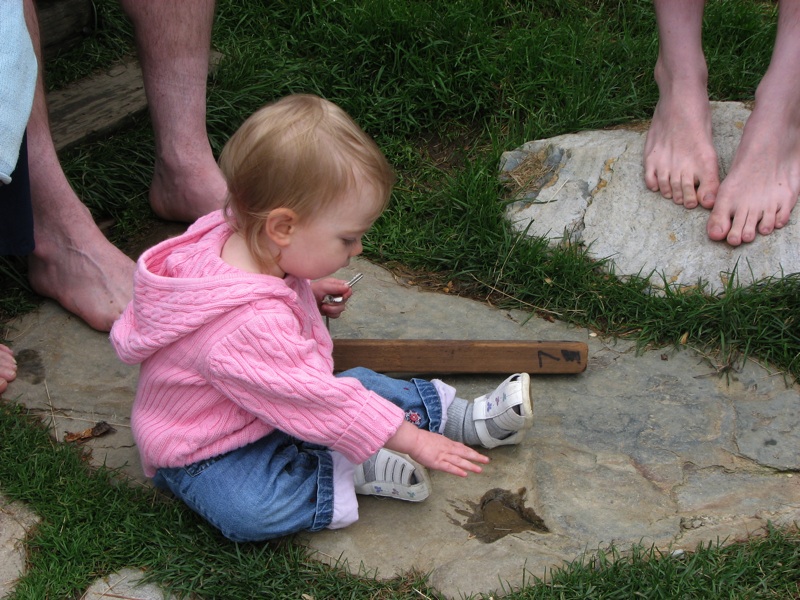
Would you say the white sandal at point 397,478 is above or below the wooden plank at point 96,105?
below

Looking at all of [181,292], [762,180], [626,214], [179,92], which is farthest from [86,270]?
[762,180]

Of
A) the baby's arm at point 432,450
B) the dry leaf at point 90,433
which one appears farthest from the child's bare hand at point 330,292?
the dry leaf at point 90,433

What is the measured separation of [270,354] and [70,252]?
3.73ft

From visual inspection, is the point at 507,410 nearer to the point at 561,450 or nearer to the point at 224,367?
the point at 561,450

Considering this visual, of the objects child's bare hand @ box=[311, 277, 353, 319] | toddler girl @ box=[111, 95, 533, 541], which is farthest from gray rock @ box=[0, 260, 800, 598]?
child's bare hand @ box=[311, 277, 353, 319]

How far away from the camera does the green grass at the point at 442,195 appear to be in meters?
2.02

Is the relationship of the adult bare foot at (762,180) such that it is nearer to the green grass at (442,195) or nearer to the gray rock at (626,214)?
the gray rock at (626,214)

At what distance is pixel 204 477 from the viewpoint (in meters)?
2.04

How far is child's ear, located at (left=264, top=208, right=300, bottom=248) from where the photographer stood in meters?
1.86

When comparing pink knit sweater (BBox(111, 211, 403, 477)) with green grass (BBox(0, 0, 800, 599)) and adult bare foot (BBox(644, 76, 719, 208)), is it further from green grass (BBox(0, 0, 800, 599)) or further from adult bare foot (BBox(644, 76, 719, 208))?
adult bare foot (BBox(644, 76, 719, 208))

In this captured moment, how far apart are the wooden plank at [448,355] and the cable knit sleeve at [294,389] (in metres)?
0.58

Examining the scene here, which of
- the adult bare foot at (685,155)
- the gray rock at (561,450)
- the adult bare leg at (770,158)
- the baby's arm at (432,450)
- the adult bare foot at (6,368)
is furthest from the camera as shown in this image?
the adult bare foot at (685,155)

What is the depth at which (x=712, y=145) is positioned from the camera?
295 centimetres

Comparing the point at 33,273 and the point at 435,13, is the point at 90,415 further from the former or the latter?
the point at 435,13
